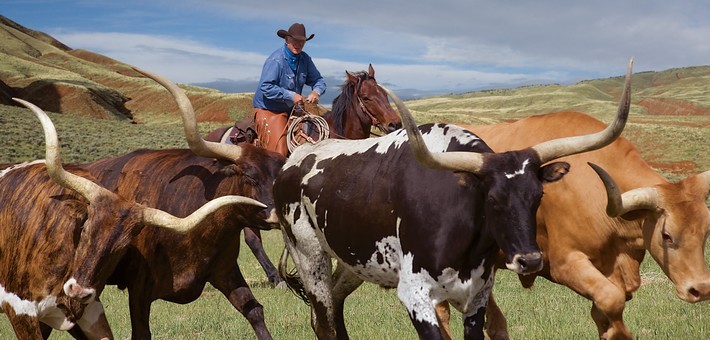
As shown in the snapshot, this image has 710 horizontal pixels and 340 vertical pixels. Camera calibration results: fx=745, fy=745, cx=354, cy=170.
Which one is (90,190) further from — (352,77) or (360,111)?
(352,77)

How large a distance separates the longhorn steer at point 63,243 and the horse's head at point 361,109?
4576 mm

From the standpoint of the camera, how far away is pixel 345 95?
10469mm

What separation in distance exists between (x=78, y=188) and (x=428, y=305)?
2.71 m

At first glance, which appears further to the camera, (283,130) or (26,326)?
(283,130)

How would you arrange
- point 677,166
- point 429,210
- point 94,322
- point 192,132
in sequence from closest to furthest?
point 429,210, point 94,322, point 192,132, point 677,166

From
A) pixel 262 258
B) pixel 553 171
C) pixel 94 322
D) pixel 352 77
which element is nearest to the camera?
pixel 553 171

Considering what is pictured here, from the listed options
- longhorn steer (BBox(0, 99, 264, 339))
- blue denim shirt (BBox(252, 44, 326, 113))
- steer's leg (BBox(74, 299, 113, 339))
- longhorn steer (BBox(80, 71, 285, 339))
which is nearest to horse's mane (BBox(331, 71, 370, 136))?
blue denim shirt (BBox(252, 44, 326, 113))

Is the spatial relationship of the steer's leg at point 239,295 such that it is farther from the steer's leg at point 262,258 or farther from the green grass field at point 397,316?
the steer's leg at point 262,258

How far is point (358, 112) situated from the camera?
1033cm

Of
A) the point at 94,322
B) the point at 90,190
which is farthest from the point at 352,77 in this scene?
the point at 94,322

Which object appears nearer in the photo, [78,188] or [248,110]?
[78,188]

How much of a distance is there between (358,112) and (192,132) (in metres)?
4.45

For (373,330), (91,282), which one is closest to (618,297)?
(373,330)

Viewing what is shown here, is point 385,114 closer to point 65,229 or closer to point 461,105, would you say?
point 65,229
